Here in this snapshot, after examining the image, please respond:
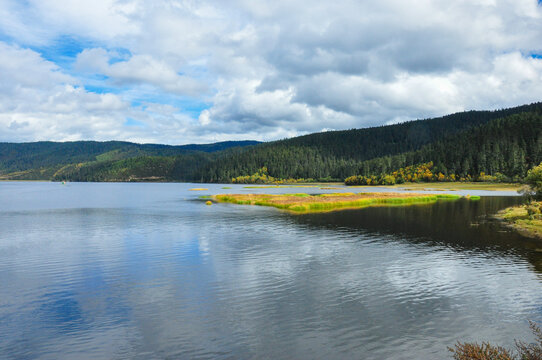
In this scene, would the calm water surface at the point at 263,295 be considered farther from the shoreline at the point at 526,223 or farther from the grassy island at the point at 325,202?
the grassy island at the point at 325,202

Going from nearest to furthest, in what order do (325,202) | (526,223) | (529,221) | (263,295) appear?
1. (263,295)
2. (526,223)
3. (529,221)
4. (325,202)

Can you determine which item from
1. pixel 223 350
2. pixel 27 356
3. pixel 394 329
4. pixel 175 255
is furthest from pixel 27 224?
pixel 394 329

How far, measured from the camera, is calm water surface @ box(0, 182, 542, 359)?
1870 centimetres

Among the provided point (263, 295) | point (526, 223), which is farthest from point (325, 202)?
point (263, 295)

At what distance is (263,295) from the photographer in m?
26.1

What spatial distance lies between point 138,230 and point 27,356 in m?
41.1

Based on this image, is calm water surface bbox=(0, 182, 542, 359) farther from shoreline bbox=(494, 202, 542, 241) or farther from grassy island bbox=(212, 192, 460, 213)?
grassy island bbox=(212, 192, 460, 213)

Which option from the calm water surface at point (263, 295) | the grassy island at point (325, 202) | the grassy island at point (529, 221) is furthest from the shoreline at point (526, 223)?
the grassy island at point (325, 202)

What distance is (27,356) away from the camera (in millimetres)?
17469

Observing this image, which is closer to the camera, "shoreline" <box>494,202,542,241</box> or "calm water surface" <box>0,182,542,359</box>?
"calm water surface" <box>0,182,542,359</box>

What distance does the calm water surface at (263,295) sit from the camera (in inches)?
736

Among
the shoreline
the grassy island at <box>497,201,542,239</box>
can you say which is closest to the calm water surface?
the shoreline

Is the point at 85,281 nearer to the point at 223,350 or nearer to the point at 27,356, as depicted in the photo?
the point at 27,356

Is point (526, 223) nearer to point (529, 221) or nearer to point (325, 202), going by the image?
point (529, 221)
